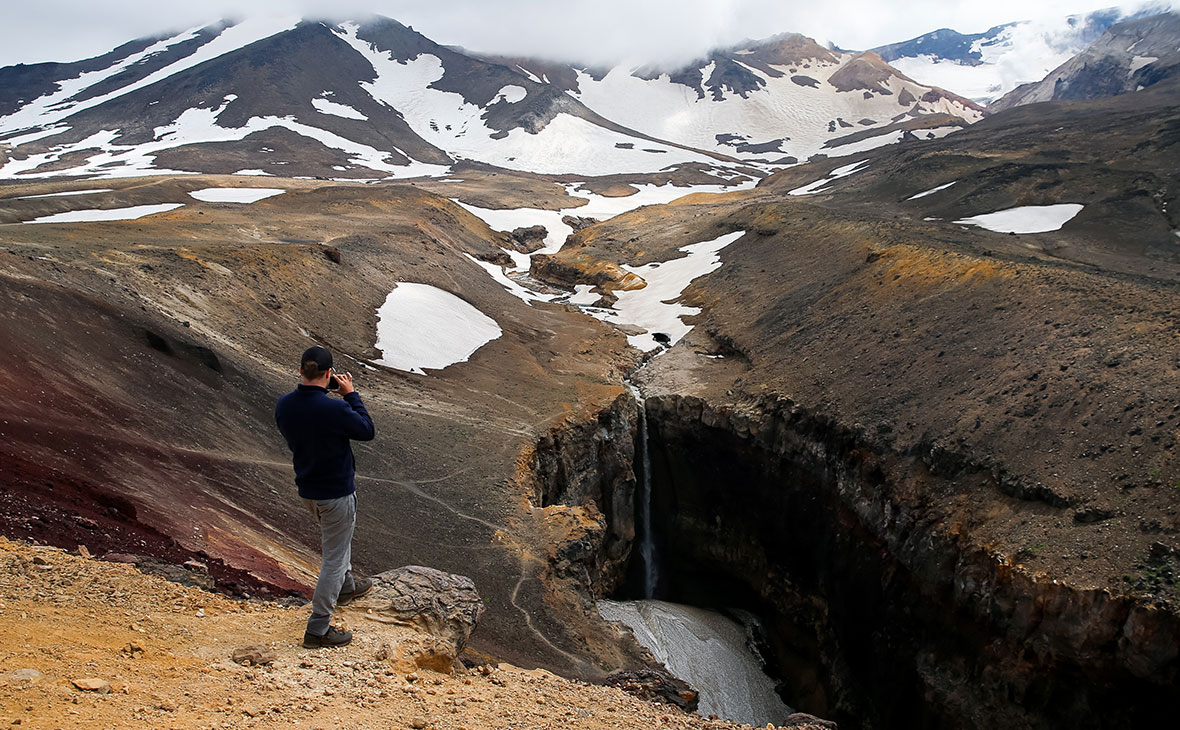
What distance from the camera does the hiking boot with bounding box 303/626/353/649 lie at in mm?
6480

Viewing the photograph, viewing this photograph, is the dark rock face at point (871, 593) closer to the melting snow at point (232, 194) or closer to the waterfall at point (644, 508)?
the waterfall at point (644, 508)

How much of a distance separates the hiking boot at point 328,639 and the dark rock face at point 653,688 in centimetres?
501

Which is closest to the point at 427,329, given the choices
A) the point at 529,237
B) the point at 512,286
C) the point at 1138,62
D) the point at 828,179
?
the point at 512,286

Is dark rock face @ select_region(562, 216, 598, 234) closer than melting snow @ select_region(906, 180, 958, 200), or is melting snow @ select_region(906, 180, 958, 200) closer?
melting snow @ select_region(906, 180, 958, 200)

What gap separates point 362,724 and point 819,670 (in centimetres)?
1872

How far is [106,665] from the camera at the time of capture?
516cm

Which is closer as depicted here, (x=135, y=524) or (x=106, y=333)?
(x=135, y=524)

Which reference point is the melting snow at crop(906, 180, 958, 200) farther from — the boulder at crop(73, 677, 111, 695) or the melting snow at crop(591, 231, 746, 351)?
the boulder at crop(73, 677, 111, 695)

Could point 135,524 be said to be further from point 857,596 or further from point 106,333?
point 857,596

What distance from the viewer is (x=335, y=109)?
13788 cm

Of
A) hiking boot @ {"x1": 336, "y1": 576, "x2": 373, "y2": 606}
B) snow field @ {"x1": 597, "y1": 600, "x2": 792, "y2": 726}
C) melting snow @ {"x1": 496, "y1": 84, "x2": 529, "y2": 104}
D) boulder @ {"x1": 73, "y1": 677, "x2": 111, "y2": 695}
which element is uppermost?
melting snow @ {"x1": 496, "y1": 84, "x2": 529, "y2": 104}

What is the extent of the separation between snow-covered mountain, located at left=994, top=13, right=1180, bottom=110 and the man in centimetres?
16064

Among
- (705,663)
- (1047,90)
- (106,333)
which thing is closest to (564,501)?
(705,663)

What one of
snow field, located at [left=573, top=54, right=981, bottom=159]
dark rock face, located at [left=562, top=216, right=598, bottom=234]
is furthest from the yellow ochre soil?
snow field, located at [left=573, top=54, right=981, bottom=159]
